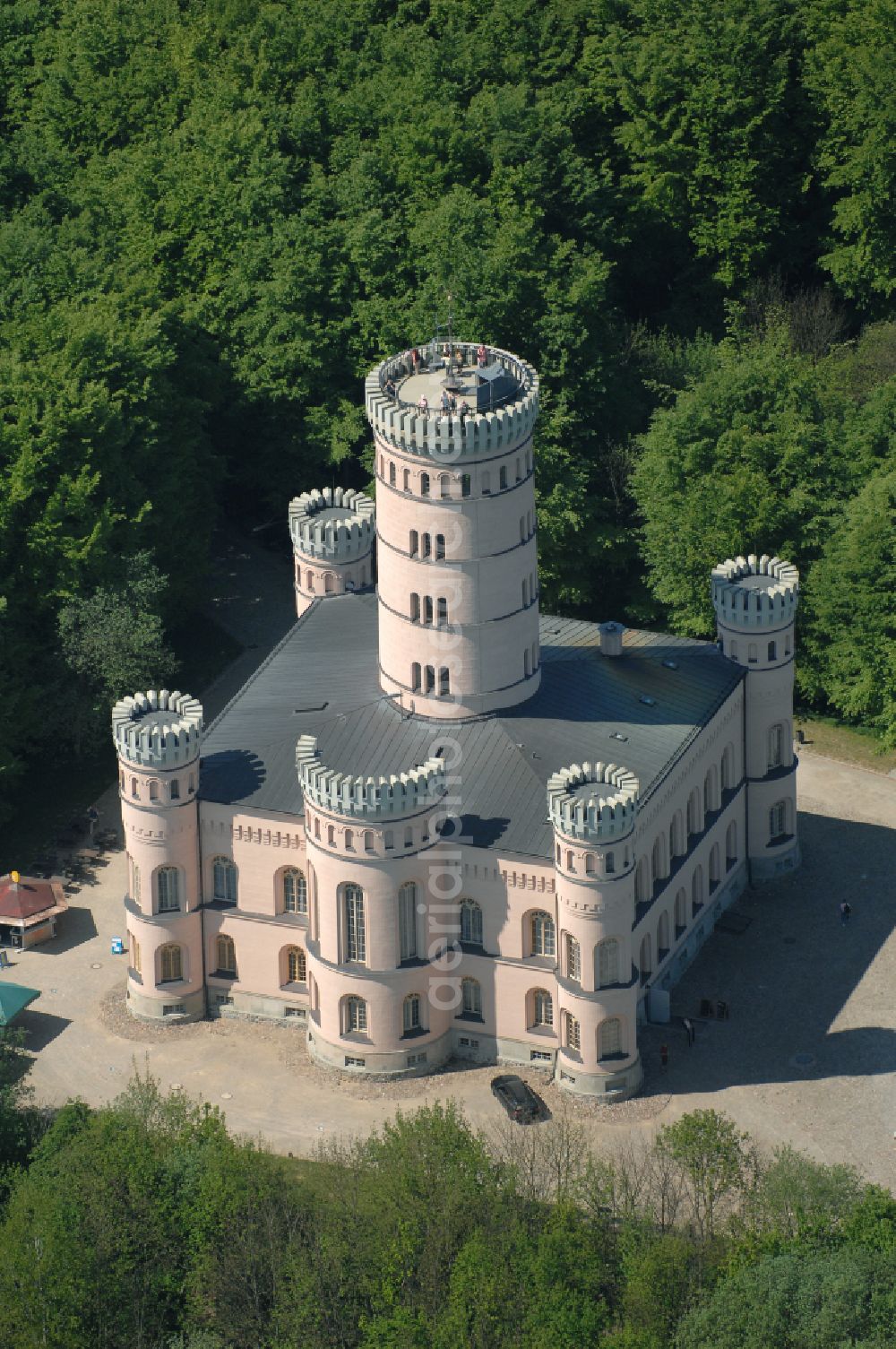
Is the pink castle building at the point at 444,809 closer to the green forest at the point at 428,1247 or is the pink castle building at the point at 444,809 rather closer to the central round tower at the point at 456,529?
the central round tower at the point at 456,529

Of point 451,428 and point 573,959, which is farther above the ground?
point 451,428

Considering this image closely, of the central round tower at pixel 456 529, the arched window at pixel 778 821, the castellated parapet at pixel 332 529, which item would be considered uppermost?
the central round tower at pixel 456 529

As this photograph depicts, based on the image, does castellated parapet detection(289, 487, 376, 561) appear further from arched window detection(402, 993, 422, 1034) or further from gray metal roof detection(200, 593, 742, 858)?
arched window detection(402, 993, 422, 1034)

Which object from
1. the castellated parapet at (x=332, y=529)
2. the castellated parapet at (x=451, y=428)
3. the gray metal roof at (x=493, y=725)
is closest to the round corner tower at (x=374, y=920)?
the gray metal roof at (x=493, y=725)

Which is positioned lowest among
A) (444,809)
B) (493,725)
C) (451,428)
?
(444,809)

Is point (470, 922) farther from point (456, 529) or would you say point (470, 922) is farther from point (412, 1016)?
point (456, 529)

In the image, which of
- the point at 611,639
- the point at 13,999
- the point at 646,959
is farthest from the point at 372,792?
the point at 13,999

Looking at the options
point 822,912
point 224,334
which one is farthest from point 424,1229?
point 224,334

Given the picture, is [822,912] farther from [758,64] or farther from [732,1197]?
[758,64]
